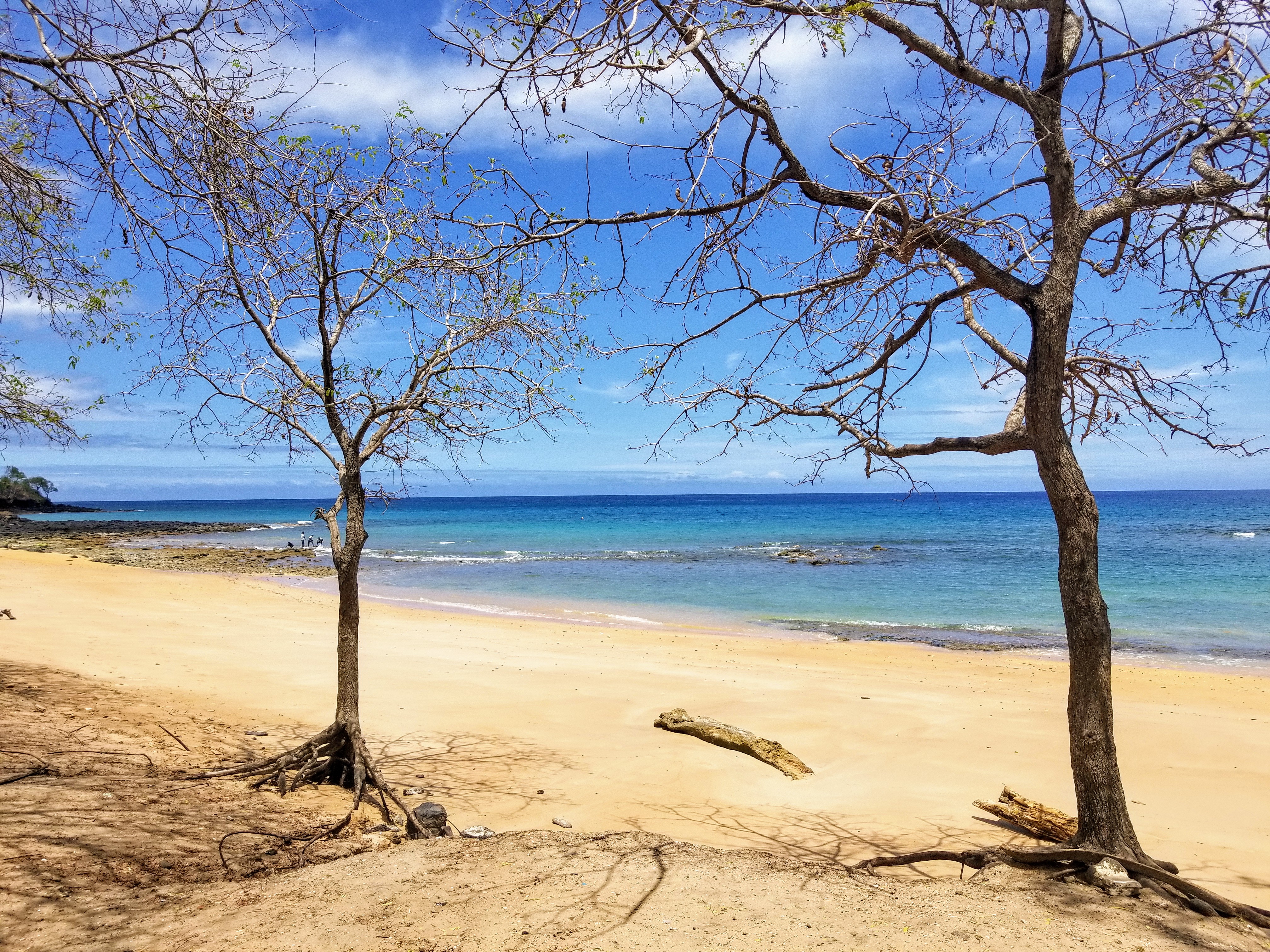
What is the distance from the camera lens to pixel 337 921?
3.29 meters

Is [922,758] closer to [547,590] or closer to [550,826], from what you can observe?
[550,826]

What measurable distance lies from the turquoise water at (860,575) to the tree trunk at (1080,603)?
146 cm

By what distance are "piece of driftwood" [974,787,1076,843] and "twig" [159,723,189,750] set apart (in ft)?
22.2

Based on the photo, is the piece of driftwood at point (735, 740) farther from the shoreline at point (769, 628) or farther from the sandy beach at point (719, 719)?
the shoreline at point (769, 628)

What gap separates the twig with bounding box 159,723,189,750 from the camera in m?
6.44

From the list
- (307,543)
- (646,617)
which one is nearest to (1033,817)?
(646,617)

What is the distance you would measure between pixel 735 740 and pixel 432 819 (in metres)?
3.89

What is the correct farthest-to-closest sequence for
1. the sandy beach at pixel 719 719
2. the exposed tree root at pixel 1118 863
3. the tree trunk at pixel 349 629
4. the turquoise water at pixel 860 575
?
the turquoise water at pixel 860 575, the sandy beach at pixel 719 719, the tree trunk at pixel 349 629, the exposed tree root at pixel 1118 863

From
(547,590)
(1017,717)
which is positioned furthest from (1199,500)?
(1017,717)

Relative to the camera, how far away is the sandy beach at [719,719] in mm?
6102

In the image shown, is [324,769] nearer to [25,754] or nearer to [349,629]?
[349,629]

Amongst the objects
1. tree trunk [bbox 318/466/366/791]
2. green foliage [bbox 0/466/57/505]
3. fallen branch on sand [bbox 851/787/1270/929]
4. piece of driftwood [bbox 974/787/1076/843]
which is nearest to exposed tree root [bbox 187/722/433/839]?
tree trunk [bbox 318/466/366/791]

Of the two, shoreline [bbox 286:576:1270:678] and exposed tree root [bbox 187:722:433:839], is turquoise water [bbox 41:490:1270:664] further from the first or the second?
exposed tree root [bbox 187:722:433:839]

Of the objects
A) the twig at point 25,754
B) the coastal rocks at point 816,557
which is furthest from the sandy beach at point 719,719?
the coastal rocks at point 816,557
